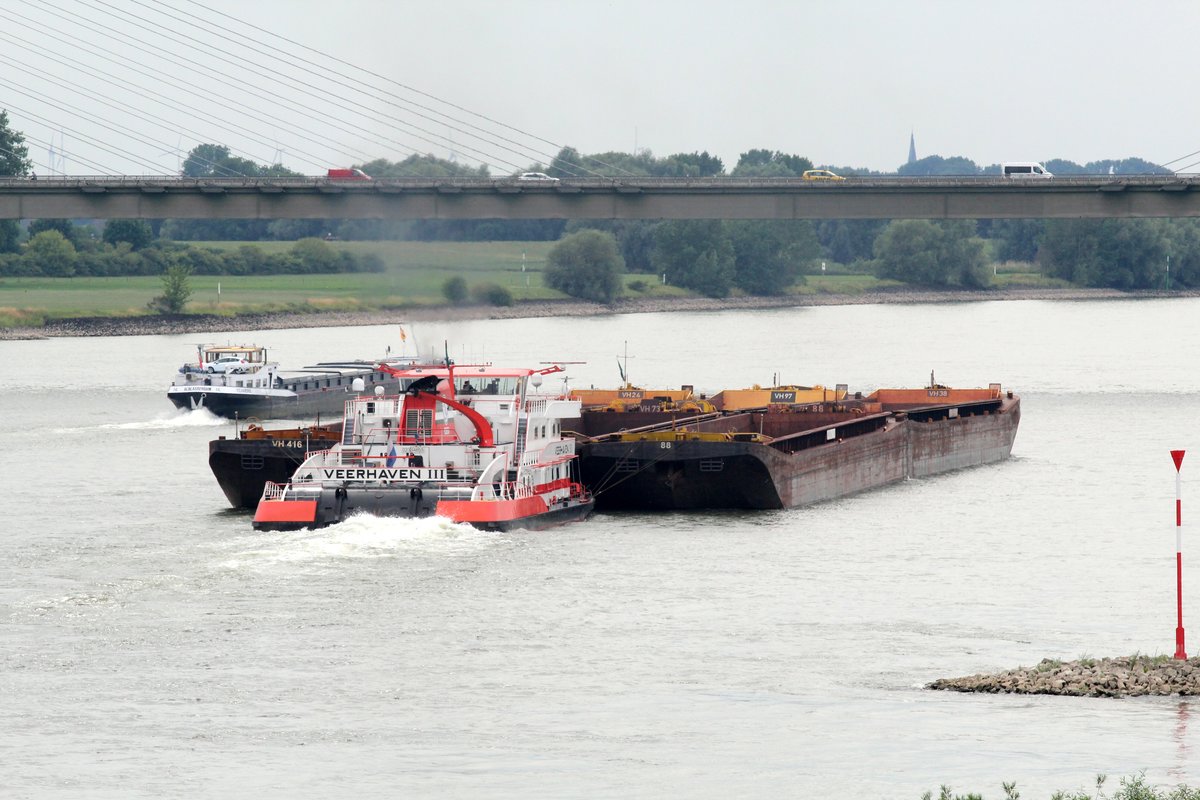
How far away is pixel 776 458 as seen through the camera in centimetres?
5053

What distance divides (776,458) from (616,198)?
46.8 m

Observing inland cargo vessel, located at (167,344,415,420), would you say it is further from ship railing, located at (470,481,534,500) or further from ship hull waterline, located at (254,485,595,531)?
ship hull waterline, located at (254,485,595,531)

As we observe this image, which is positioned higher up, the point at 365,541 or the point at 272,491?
the point at 272,491

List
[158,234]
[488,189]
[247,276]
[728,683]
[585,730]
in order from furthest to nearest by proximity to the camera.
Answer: [158,234] < [247,276] < [488,189] < [728,683] < [585,730]

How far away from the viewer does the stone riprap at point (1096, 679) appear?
2936cm

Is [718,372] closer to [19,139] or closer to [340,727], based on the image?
[340,727]

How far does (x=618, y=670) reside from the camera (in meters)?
32.3

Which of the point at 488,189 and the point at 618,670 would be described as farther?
the point at 488,189

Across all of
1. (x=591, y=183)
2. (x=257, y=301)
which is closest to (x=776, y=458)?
(x=591, y=183)

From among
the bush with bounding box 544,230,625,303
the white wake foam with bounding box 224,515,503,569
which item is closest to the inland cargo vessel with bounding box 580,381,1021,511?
the white wake foam with bounding box 224,515,503,569

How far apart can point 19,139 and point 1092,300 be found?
342 ft

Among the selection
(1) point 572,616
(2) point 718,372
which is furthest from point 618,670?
(2) point 718,372

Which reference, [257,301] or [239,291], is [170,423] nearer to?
[257,301]

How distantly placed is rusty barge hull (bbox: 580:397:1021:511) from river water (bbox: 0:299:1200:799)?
0.96 meters
